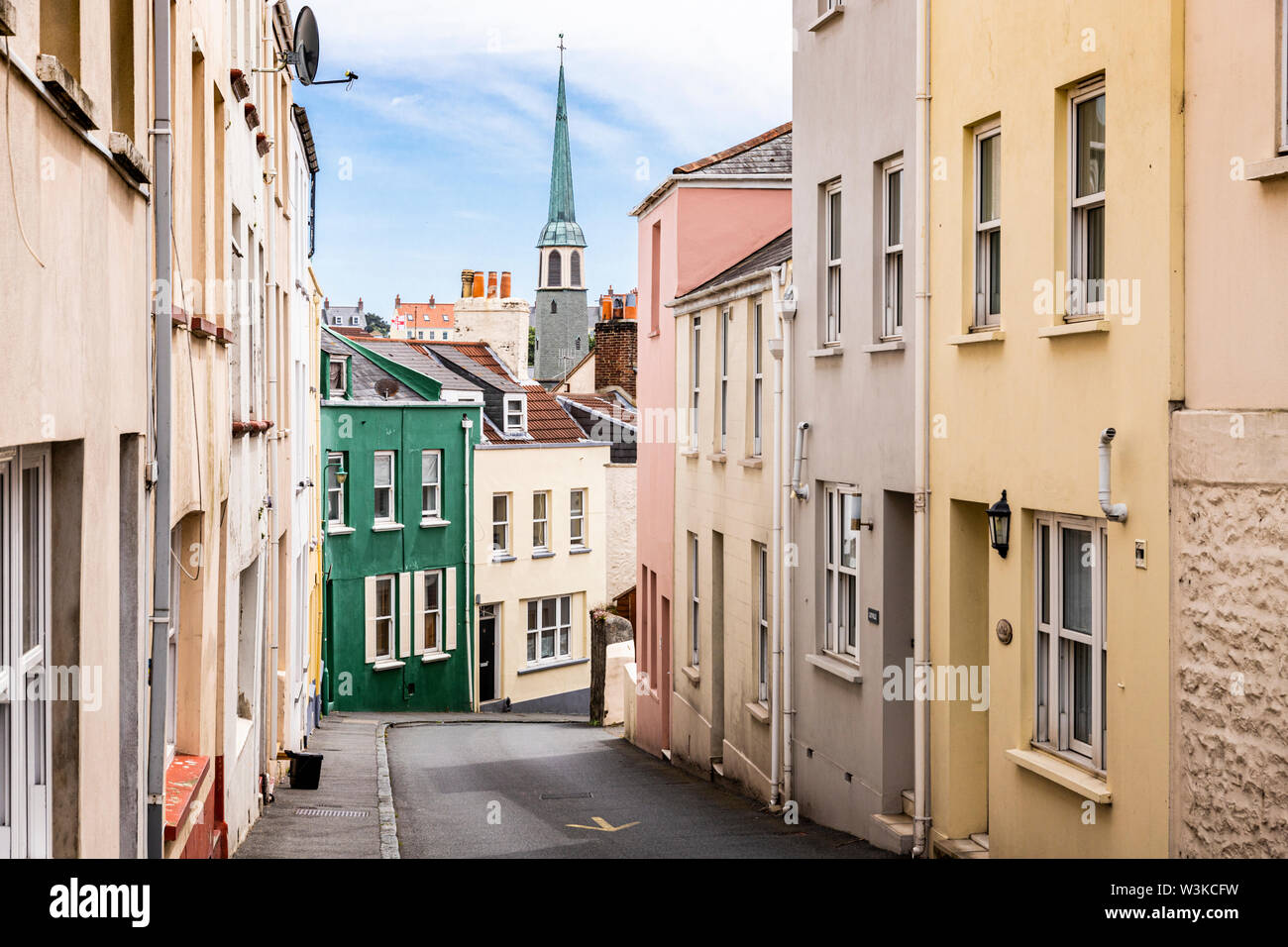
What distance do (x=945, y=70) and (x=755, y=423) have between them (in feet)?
22.4

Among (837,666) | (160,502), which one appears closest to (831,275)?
(837,666)

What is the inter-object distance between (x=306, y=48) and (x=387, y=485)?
1887cm

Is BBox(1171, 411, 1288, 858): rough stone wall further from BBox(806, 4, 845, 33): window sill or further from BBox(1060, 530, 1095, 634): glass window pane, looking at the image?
BBox(806, 4, 845, 33): window sill

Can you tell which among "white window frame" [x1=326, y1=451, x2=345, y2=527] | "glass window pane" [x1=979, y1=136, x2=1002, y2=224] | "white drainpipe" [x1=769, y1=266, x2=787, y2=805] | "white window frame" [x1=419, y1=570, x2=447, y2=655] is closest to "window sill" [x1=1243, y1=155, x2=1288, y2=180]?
"glass window pane" [x1=979, y1=136, x2=1002, y2=224]

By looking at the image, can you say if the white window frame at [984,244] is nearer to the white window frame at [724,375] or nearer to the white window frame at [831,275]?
the white window frame at [831,275]

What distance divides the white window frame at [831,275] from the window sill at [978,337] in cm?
335


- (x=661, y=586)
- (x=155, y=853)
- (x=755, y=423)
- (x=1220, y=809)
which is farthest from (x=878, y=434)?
(x=661, y=586)

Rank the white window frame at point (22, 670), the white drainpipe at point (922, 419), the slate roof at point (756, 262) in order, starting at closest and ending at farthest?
1. the white window frame at point (22, 670)
2. the white drainpipe at point (922, 419)
3. the slate roof at point (756, 262)

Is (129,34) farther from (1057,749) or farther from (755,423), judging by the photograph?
(755,423)

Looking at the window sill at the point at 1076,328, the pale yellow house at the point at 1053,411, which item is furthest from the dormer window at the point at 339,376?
the window sill at the point at 1076,328

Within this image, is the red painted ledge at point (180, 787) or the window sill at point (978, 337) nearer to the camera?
the red painted ledge at point (180, 787)

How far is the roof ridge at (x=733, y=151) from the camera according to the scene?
20.9 meters
